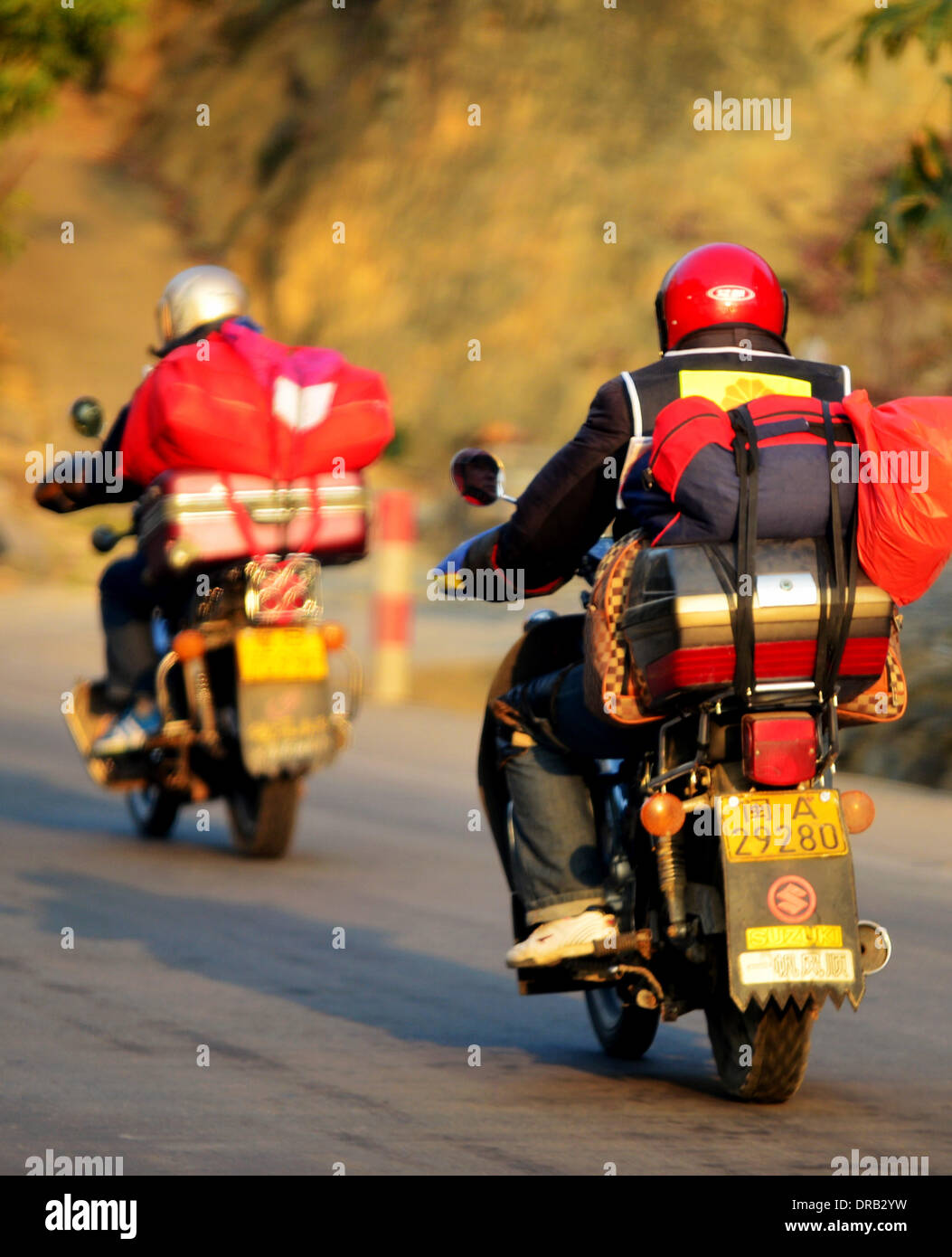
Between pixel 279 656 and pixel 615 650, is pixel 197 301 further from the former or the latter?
pixel 615 650

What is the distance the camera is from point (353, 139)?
119 ft

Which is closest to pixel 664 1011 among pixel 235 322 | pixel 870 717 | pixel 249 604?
pixel 870 717

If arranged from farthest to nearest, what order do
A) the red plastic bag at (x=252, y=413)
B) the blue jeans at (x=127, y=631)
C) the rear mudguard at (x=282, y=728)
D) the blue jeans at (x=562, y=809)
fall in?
the blue jeans at (x=127, y=631) < the rear mudguard at (x=282, y=728) < the red plastic bag at (x=252, y=413) < the blue jeans at (x=562, y=809)

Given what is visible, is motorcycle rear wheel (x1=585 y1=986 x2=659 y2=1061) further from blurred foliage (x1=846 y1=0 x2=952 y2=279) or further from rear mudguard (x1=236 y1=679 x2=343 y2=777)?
blurred foliage (x1=846 y1=0 x2=952 y2=279)

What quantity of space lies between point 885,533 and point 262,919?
3.64 metres

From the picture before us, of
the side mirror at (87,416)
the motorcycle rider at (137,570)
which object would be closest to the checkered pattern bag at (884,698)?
the side mirror at (87,416)

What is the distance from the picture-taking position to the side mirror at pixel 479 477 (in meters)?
5.65

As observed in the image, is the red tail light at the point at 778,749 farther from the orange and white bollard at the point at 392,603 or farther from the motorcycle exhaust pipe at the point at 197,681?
the orange and white bollard at the point at 392,603

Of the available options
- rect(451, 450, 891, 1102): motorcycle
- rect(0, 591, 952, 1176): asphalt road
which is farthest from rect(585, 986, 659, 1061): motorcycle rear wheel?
rect(451, 450, 891, 1102): motorcycle

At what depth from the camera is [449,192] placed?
34812 millimetres

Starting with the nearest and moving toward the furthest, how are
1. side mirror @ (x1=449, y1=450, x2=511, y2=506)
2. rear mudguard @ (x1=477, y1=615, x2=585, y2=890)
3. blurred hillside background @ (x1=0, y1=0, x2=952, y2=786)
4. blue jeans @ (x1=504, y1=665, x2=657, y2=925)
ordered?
blue jeans @ (x1=504, y1=665, x2=657, y2=925)
side mirror @ (x1=449, y1=450, x2=511, y2=506)
rear mudguard @ (x1=477, y1=615, x2=585, y2=890)
blurred hillside background @ (x1=0, y1=0, x2=952, y2=786)

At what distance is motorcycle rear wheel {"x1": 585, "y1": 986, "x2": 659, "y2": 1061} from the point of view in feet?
19.5

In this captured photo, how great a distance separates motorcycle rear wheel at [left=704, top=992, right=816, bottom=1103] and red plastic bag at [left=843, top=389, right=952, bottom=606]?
100cm

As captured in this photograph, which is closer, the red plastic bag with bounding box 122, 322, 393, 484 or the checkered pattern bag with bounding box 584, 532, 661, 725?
the checkered pattern bag with bounding box 584, 532, 661, 725
